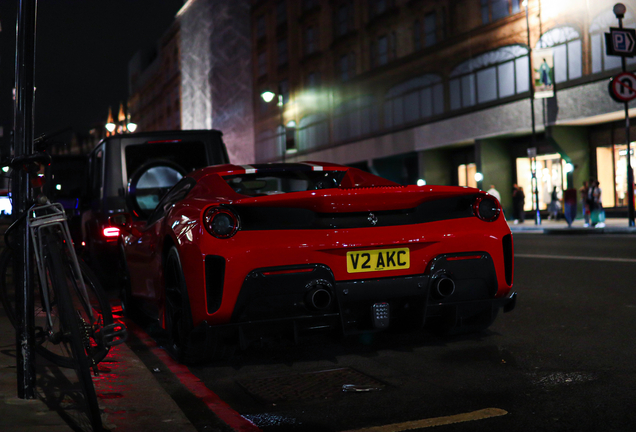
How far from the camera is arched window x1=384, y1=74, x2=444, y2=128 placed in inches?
1457

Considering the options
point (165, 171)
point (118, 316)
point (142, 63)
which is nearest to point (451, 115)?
point (165, 171)

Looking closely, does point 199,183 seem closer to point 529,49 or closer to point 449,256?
point 449,256

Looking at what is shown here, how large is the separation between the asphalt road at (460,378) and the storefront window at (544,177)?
27156 millimetres

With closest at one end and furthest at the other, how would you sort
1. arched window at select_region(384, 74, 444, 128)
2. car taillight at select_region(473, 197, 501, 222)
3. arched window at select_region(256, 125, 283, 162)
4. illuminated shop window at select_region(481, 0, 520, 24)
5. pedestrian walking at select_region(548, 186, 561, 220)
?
car taillight at select_region(473, 197, 501, 222), pedestrian walking at select_region(548, 186, 561, 220), illuminated shop window at select_region(481, 0, 520, 24), arched window at select_region(384, 74, 444, 128), arched window at select_region(256, 125, 283, 162)

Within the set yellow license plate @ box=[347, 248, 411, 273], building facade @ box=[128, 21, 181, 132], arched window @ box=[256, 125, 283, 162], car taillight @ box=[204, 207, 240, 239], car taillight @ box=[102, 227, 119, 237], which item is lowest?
yellow license plate @ box=[347, 248, 411, 273]

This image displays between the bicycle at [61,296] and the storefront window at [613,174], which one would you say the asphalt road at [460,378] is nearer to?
the bicycle at [61,296]

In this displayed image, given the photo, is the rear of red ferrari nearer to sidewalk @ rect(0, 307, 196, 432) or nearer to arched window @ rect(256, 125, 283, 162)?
sidewalk @ rect(0, 307, 196, 432)

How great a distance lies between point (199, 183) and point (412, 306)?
1.78 metres

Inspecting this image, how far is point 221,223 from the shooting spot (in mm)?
4285

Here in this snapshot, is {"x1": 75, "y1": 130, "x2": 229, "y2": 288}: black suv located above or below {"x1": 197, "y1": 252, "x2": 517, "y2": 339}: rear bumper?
above

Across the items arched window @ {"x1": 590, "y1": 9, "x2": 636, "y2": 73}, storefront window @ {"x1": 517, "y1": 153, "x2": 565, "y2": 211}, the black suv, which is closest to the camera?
the black suv

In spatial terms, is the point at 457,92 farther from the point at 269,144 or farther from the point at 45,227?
the point at 45,227

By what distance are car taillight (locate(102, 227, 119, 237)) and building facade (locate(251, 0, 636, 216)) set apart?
22685mm

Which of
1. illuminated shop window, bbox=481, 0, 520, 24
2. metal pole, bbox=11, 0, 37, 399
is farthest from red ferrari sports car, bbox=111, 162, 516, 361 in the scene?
illuminated shop window, bbox=481, 0, 520, 24
